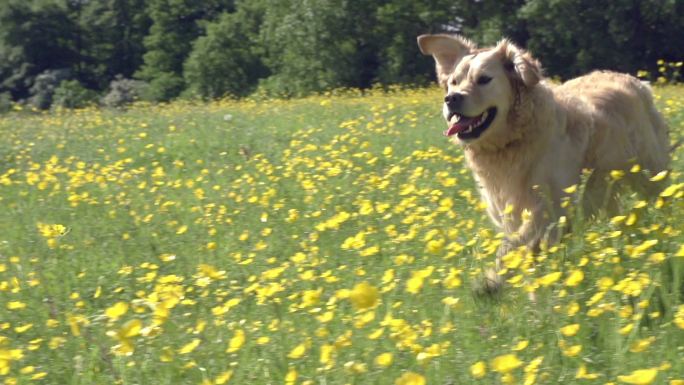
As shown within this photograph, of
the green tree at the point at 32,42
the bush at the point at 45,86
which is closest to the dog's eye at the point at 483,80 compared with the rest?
the bush at the point at 45,86

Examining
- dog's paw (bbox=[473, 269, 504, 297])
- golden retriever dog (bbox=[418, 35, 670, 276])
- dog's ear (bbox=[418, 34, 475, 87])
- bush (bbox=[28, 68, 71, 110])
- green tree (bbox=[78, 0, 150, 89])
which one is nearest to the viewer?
dog's paw (bbox=[473, 269, 504, 297])

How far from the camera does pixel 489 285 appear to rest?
4.04m

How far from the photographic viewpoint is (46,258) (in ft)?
20.2

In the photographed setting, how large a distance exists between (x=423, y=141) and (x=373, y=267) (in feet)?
15.8

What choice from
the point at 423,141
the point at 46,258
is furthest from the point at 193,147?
the point at 46,258

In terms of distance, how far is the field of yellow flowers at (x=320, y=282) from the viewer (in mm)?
3324

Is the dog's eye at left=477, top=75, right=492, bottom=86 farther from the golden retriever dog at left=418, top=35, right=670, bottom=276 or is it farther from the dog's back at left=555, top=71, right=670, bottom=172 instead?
the dog's back at left=555, top=71, right=670, bottom=172

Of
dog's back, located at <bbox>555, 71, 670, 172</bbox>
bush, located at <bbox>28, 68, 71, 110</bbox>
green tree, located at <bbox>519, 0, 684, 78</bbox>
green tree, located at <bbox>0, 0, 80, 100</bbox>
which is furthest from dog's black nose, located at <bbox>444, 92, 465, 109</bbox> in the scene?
green tree, located at <bbox>0, 0, 80, 100</bbox>

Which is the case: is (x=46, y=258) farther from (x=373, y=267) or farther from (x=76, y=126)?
(x=76, y=126)

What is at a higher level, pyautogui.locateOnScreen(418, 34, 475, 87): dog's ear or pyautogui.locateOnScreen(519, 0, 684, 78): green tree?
pyautogui.locateOnScreen(418, 34, 475, 87): dog's ear

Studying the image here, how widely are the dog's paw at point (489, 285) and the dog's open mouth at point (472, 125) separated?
1.18m

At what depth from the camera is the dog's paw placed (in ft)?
13.1

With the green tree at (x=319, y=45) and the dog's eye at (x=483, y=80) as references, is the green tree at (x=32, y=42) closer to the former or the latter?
the green tree at (x=319, y=45)

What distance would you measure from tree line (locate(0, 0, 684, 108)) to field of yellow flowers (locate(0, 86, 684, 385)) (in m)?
19.8
